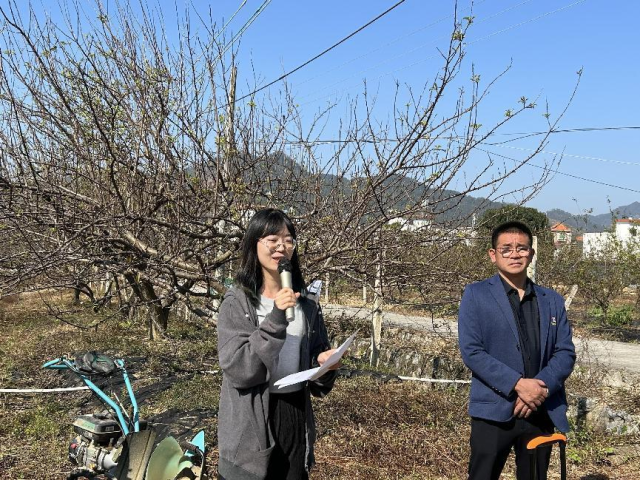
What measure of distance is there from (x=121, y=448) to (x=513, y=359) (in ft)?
6.51

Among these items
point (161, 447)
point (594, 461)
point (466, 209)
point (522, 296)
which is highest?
point (466, 209)

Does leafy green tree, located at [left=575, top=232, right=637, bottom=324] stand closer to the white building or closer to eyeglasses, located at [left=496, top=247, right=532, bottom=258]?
the white building

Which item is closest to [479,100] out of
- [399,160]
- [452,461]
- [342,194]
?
[399,160]

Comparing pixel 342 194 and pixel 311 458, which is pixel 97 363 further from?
pixel 342 194

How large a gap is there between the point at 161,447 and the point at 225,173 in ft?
8.40

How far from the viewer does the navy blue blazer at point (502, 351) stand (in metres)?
2.62

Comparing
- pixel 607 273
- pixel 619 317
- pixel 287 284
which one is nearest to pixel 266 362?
pixel 287 284

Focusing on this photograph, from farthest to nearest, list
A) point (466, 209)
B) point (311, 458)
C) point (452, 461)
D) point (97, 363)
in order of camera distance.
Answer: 1. point (466, 209)
2. point (452, 461)
3. point (97, 363)
4. point (311, 458)

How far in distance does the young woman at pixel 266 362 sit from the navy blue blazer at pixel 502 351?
2.50 feet

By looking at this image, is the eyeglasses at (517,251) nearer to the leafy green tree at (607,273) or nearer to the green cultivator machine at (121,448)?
the green cultivator machine at (121,448)

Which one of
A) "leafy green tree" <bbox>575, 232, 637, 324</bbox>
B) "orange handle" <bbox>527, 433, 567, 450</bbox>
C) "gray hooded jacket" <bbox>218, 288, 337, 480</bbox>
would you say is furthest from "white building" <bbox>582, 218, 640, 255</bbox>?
"gray hooded jacket" <bbox>218, 288, 337, 480</bbox>

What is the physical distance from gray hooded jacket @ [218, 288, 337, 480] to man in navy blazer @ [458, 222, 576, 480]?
1.07 m

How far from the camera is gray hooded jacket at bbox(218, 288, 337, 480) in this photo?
194cm

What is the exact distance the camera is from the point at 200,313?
5730 mm
